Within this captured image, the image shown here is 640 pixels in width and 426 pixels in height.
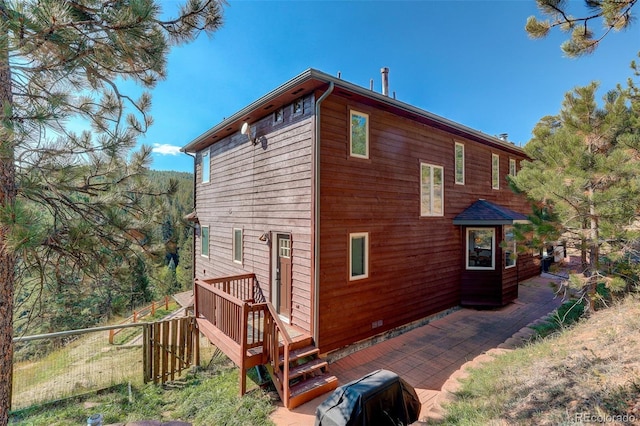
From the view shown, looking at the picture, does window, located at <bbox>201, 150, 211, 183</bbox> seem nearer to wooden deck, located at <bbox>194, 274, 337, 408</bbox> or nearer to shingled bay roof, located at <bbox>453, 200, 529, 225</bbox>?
wooden deck, located at <bbox>194, 274, 337, 408</bbox>

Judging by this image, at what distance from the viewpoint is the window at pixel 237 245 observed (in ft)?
26.9

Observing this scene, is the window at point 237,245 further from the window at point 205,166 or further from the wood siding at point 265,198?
the window at point 205,166

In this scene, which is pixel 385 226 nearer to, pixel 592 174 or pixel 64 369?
pixel 592 174

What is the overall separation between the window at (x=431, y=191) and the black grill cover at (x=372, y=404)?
16.9ft

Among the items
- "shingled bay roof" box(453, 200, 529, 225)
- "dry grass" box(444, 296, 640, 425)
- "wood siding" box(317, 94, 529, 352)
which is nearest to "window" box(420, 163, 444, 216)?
"wood siding" box(317, 94, 529, 352)

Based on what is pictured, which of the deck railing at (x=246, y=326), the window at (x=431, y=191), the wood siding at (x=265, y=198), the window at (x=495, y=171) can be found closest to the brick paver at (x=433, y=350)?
the deck railing at (x=246, y=326)

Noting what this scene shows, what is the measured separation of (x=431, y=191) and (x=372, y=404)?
6.31 m

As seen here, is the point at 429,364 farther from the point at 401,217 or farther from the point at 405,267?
the point at 401,217

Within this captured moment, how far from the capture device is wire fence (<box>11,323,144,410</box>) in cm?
497

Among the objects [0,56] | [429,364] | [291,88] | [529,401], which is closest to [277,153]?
[291,88]

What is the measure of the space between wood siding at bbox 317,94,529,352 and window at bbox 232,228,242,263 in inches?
141

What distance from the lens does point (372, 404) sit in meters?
3.17

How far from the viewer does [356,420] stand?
301 cm

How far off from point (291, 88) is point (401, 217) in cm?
413
